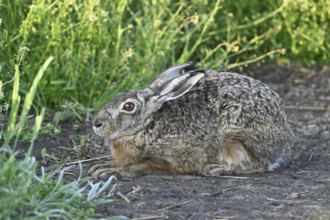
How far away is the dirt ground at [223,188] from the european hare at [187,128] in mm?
178

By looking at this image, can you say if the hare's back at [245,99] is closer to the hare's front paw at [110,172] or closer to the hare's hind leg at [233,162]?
the hare's hind leg at [233,162]

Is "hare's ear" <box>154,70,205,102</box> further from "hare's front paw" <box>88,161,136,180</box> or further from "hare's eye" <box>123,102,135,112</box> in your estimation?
"hare's front paw" <box>88,161,136,180</box>

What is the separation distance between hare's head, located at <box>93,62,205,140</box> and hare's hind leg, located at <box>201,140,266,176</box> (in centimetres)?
73

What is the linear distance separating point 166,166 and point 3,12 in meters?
2.62

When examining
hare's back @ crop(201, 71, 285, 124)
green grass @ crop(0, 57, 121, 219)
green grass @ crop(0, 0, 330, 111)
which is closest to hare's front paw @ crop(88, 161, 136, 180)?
hare's back @ crop(201, 71, 285, 124)

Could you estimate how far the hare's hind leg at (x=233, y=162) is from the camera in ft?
18.1

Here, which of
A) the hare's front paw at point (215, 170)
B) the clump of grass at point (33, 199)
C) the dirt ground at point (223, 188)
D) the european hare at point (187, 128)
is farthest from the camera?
the hare's front paw at point (215, 170)

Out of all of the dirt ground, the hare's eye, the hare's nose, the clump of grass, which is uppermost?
the hare's eye

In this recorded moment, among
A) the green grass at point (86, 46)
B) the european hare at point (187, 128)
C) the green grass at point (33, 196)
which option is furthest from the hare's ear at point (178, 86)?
the green grass at point (33, 196)

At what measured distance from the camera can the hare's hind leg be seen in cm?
552

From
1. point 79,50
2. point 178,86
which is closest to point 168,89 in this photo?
point 178,86

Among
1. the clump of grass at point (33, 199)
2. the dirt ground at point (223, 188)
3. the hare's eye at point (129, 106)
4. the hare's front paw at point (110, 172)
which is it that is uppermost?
the hare's eye at point (129, 106)

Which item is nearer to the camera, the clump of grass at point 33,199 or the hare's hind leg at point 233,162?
the clump of grass at point 33,199

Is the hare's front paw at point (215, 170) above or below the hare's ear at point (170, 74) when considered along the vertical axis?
below
